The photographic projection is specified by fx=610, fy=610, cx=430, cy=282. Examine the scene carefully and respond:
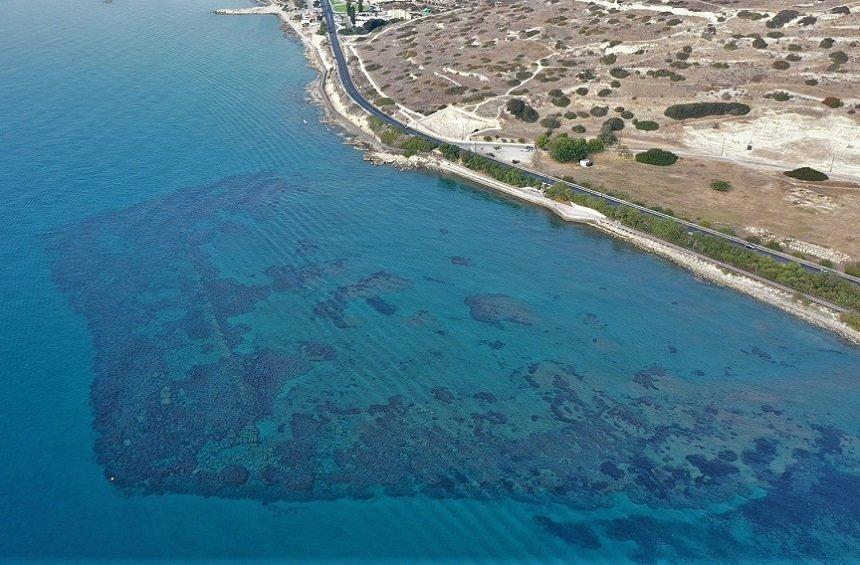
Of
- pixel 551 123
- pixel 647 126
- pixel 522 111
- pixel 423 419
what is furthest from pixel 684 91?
pixel 423 419

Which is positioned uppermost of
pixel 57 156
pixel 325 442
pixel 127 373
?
pixel 57 156

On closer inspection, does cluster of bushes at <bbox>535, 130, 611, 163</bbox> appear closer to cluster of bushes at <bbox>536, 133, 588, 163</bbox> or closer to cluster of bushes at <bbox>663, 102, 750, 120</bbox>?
cluster of bushes at <bbox>536, 133, 588, 163</bbox>

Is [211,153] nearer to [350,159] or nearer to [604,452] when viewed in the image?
[350,159]

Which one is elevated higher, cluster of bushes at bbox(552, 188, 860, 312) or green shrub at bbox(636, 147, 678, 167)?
green shrub at bbox(636, 147, 678, 167)

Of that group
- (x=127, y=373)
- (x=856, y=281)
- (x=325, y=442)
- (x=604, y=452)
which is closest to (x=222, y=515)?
(x=325, y=442)

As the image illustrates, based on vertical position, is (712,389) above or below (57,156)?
below

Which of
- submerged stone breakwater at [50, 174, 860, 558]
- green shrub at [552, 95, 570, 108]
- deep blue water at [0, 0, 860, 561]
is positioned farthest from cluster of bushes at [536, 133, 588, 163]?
submerged stone breakwater at [50, 174, 860, 558]
